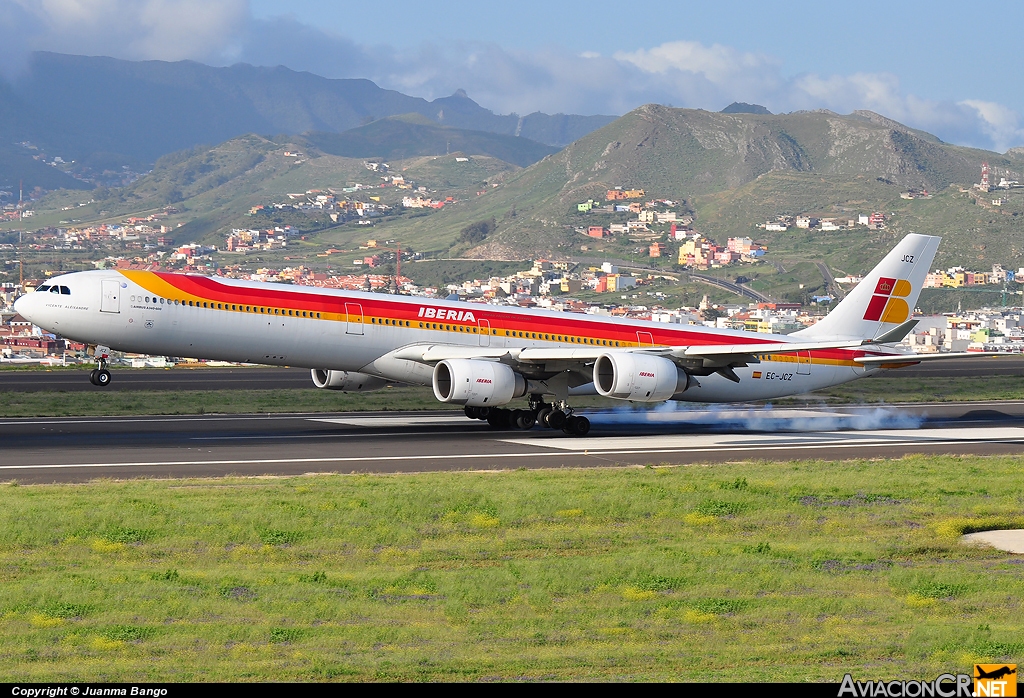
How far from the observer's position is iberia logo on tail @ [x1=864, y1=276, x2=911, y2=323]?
4725cm

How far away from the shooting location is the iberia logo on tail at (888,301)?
4725 cm

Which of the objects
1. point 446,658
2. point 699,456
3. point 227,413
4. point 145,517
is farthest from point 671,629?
point 227,413

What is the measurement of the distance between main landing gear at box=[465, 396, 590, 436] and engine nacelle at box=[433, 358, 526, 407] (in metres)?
2.48

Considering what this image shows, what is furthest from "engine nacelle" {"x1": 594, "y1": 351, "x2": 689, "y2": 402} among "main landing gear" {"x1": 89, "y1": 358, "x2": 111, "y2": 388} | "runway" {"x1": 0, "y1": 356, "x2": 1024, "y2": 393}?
"runway" {"x1": 0, "y1": 356, "x2": 1024, "y2": 393}

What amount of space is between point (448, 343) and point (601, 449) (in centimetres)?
730

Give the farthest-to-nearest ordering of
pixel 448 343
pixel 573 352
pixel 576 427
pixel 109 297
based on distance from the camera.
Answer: pixel 576 427
pixel 448 343
pixel 573 352
pixel 109 297

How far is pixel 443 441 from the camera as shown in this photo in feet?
125

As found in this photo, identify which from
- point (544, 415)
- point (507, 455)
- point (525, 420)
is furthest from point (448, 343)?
point (507, 455)

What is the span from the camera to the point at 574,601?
625 inches

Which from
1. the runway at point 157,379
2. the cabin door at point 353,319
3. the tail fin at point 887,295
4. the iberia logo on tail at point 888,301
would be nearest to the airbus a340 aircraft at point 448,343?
the cabin door at point 353,319

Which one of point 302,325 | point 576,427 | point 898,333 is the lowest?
point 576,427

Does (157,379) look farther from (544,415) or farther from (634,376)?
(634,376)

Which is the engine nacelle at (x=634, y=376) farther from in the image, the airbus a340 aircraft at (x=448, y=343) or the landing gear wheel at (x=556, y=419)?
the landing gear wheel at (x=556, y=419)

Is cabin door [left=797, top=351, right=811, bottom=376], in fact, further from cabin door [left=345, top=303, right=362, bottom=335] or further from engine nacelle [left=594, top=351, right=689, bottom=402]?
cabin door [left=345, top=303, right=362, bottom=335]
